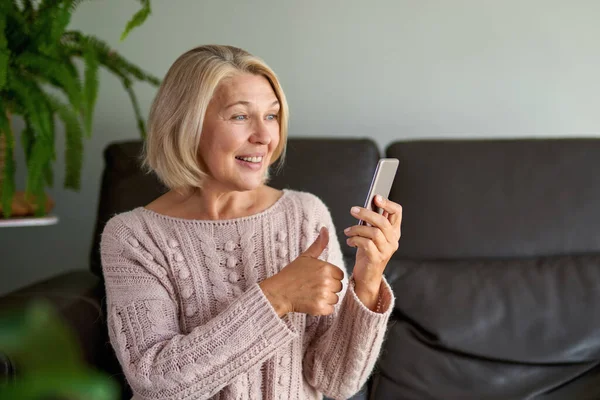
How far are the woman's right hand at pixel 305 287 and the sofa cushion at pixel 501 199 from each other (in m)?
0.57

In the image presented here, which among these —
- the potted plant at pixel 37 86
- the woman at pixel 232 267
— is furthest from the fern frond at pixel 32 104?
the woman at pixel 232 267

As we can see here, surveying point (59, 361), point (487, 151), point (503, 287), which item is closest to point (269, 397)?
point (503, 287)

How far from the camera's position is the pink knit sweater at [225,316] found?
107 centimetres

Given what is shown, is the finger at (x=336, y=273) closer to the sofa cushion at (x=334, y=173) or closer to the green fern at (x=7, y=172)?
the sofa cushion at (x=334, y=173)

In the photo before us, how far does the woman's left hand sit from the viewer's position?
1019 mm

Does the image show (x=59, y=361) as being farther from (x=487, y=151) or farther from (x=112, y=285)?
(x=487, y=151)

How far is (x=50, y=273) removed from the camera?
82.4 inches

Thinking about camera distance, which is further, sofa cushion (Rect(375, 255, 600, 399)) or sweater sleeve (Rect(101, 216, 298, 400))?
sofa cushion (Rect(375, 255, 600, 399))

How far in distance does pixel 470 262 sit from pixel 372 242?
0.63 meters

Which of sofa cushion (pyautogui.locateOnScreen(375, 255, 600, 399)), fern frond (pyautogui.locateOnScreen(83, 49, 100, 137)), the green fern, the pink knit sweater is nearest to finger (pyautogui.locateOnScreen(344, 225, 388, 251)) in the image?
the pink knit sweater

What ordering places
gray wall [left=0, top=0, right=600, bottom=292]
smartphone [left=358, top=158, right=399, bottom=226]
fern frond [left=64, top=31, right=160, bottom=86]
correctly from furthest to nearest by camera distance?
gray wall [left=0, top=0, right=600, bottom=292] < fern frond [left=64, top=31, right=160, bottom=86] < smartphone [left=358, top=158, right=399, bottom=226]

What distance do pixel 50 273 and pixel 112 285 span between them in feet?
3.43

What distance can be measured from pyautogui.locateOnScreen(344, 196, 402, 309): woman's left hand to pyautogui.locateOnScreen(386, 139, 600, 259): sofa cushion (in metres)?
0.54

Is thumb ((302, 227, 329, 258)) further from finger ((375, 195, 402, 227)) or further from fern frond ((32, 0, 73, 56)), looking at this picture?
fern frond ((32, 0, 73, 56))
